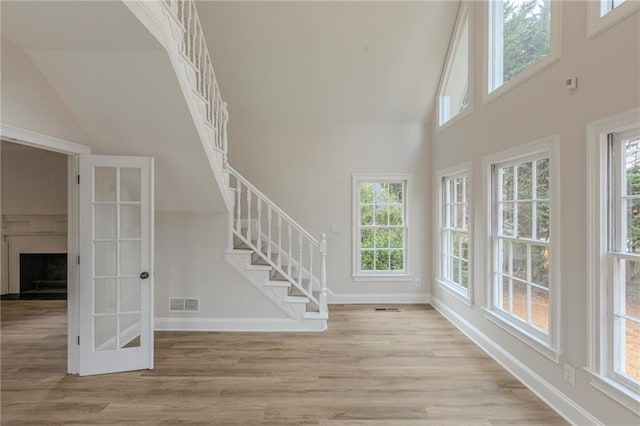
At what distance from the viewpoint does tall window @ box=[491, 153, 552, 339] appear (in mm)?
2865

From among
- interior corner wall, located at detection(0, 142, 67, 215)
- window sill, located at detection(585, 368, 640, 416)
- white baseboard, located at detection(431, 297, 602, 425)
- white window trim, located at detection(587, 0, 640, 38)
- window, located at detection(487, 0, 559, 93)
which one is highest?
window, located at detection(487, 0, 559, 93)

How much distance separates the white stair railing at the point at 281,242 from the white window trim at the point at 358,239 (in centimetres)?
61

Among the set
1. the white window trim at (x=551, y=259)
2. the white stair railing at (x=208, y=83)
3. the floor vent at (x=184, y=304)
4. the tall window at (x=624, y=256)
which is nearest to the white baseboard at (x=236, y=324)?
the floor vent at (x=184, y=304)

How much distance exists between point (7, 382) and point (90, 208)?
5.23ft

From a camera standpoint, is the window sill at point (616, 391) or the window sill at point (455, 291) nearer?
the window sill at point (616, 391)

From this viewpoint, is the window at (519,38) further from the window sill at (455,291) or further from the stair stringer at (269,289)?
the stair stringer at (269,289)

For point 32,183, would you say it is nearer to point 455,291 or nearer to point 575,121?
point 455,291

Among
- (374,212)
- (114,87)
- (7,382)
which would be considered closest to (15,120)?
(114,87)

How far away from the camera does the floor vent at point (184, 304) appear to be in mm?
4277

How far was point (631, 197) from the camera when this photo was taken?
2.08 m

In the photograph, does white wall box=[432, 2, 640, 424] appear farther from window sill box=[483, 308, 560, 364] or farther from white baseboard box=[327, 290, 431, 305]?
white baseboard box=[327, 290, 431, 305]

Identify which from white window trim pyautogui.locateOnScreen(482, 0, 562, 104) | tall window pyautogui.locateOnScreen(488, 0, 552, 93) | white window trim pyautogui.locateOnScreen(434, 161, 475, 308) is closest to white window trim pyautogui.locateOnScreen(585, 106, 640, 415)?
white window trim pyautogui.locateOnScreen(482, 0, 562, 104)

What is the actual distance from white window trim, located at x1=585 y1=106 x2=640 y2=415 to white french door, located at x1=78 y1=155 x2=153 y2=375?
3449mm

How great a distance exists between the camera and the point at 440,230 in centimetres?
514
